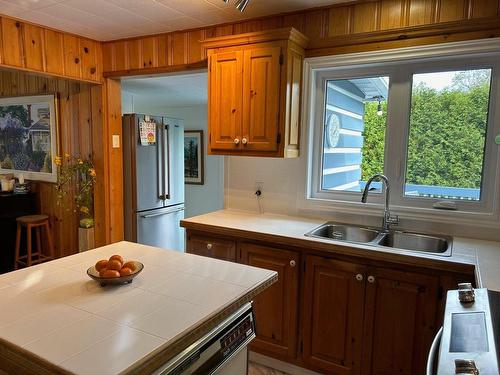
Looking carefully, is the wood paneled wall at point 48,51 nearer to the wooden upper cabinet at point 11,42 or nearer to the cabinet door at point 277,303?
the wooden upper cabinet at point 11,42

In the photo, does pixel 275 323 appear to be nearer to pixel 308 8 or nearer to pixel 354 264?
pixel 354 264

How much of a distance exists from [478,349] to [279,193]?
205 centimetres

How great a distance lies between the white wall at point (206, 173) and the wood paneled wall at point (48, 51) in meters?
2.29

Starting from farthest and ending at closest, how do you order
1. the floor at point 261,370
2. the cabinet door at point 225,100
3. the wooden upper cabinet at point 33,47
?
the wooden upper cabinet at point 33,47 → the cabinet door at point 225,100 → the floor at point 261,370

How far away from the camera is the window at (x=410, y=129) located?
225 cm

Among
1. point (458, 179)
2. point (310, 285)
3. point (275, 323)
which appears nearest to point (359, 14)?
point (458, 179)

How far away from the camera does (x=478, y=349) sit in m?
0.85

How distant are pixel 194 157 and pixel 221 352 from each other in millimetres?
4924

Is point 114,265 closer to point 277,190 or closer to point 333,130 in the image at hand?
point 277,190

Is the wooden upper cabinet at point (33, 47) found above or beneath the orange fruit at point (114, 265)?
above

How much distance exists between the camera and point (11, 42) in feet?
8.89

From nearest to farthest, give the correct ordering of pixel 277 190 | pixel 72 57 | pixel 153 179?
pixel 277 190
pixel 72 57
pixel 153 179

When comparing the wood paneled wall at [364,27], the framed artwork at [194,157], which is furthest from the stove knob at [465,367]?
the framed artwork at [194,157]

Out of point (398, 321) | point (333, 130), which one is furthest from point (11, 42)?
point (398, 321)
